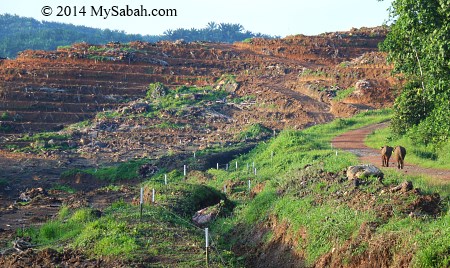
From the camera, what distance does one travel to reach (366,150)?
30.2 meters

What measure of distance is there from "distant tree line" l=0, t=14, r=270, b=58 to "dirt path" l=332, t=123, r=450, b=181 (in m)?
72.2

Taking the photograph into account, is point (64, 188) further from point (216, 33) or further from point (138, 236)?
point (216, 33)

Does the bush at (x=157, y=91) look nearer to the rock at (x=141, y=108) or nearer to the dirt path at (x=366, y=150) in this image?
the rock at (x=141, y=108)

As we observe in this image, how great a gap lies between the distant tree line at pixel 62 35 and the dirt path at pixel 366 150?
72168 mm

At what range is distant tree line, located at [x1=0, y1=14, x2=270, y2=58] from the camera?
104181 millimetres

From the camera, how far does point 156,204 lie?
2119cm

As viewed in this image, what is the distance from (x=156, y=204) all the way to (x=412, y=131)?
31.7ft

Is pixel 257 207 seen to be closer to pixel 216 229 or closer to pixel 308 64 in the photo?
pixel 216 229

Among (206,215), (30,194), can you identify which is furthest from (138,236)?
(30,194)

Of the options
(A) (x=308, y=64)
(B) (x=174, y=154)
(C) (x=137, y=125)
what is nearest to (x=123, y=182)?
(B) (x=174, y=154)

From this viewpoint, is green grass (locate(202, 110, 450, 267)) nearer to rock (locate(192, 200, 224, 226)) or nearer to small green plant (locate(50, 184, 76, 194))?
rock (locate(192, 200, 224, 226))

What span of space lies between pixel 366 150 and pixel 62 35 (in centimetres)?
9235

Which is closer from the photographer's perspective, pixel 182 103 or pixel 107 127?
pixel 107 127

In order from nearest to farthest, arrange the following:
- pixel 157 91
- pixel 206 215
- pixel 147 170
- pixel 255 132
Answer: pixel 206 215
pixel 147 170
pixel 255 132
pixel 157 91
